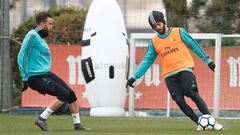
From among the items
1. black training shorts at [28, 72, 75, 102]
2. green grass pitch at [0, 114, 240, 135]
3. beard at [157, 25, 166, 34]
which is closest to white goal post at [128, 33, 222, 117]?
green grass pitch at [0, 114, 240, 135]

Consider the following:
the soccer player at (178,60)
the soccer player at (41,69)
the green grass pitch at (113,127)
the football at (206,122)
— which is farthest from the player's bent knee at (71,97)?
the football at (206,122)

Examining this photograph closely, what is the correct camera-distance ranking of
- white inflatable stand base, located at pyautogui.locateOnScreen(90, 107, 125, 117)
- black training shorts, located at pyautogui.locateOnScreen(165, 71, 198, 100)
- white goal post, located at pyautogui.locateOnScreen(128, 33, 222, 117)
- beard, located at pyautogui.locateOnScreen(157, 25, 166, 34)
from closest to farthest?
black training shorts, located at pyautogui.locateOnScreen(165, 71, 198, 100)
beard, located at pyautogui.locateOnScreen(157, 25, 166, 34)
white goal post, located at pyautogui.locateOnScreen(128, 33, 222, 117)
white inflatable stand base, located at pyautogui.locateOnScreen(90, 107, 125, 117)

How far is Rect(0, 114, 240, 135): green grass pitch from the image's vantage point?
39.4 ft

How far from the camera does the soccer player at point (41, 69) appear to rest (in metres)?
12.5

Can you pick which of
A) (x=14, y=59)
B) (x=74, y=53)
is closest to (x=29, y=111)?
(x=74, y=53)

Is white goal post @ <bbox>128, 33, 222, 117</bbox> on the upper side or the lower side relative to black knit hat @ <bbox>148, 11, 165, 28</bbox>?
lower

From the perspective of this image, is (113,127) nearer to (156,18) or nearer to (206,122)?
(206,122)

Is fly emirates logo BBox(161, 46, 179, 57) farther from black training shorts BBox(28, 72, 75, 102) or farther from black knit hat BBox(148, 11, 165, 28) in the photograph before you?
black training shorts BBox(28, 72, 75, 102)

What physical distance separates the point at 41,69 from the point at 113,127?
5.80 feet

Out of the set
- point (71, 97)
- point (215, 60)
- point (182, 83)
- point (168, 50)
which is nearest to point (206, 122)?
point (182, 83)

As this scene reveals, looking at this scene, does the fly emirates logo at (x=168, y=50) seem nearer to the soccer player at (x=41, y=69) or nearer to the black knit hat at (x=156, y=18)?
the black knit hat at (x=156, y=18)

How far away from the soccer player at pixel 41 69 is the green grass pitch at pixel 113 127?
15.6 inches

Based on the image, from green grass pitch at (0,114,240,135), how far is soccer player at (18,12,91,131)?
0.40 meters

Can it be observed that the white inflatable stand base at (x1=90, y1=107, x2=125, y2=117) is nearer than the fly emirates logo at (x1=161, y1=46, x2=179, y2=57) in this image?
No
